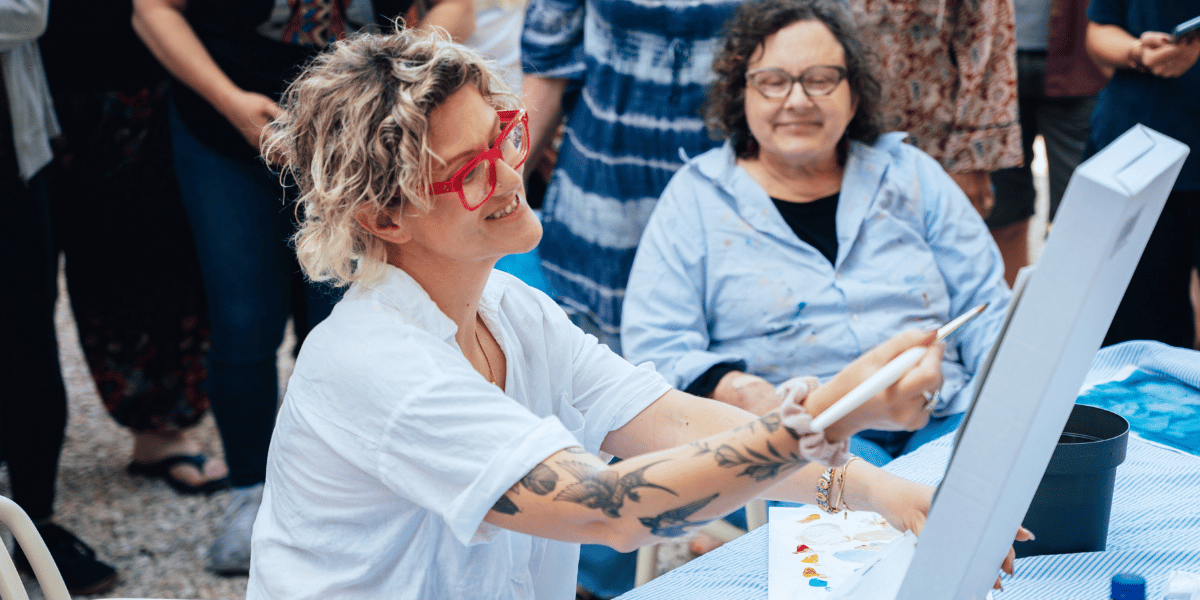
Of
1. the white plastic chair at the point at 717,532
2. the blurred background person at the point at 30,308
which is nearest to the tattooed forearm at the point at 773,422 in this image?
the white plastic chair at the point at 717,532

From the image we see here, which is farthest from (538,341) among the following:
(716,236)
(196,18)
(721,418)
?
(196,18)

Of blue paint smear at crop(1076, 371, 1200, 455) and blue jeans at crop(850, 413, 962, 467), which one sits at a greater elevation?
blue paint smear at crop(1076, 371, 1200, 455)

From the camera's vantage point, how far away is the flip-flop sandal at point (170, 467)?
275cm

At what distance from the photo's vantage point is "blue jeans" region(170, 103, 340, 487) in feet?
7.26

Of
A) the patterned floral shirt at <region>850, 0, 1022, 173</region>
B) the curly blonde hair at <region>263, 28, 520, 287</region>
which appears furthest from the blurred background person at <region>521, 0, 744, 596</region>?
the curly blonde hair at <region>263, 28, 520, 287</region>

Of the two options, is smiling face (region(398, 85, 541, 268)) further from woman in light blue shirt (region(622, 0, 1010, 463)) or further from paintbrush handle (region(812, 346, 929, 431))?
woman in light blue shirt (region(622, 0, 1010, 463))

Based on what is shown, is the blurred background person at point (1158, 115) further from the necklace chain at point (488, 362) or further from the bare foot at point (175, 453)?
the bare foot at point (175, 453)

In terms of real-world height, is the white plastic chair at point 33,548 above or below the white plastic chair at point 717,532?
above

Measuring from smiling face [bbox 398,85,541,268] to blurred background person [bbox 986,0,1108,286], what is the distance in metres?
2.74

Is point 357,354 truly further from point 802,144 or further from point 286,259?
point 286,259

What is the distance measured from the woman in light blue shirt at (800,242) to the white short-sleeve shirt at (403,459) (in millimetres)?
718

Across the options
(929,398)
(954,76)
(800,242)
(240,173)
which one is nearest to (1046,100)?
(954,76)

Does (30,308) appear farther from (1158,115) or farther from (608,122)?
(1158,115)

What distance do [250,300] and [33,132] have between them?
558 mm
